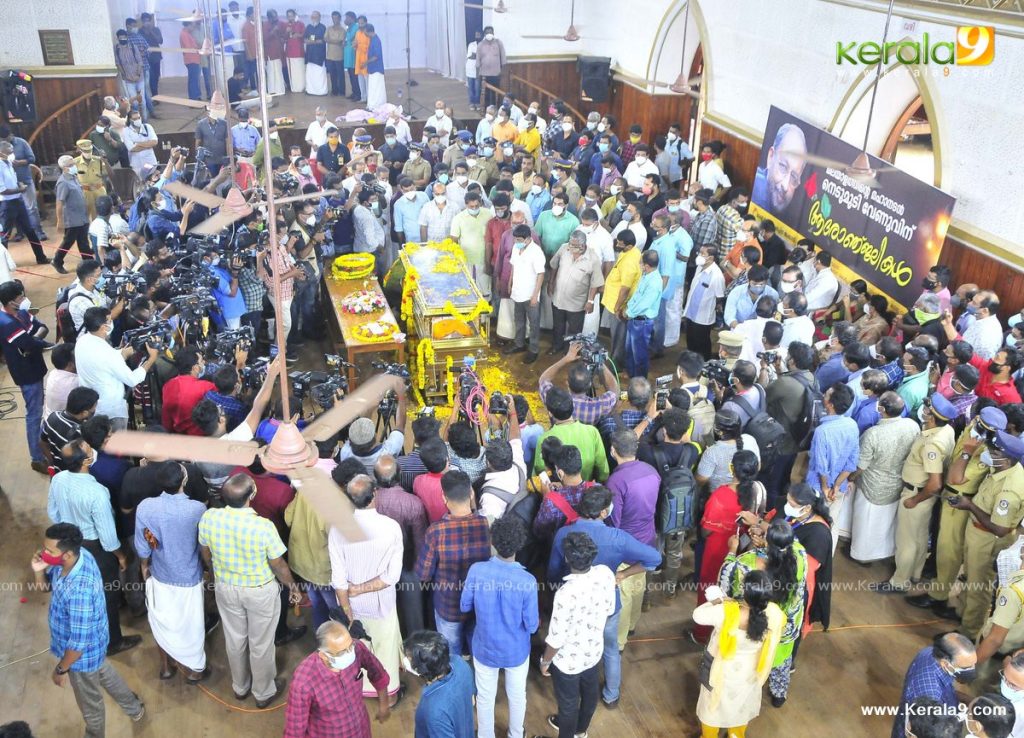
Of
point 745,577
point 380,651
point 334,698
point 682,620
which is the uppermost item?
point 745,577

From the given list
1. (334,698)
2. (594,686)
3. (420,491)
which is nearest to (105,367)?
(420,491)

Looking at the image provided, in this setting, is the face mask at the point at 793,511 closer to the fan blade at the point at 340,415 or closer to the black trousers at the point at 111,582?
the fan blade at the point at 340,415

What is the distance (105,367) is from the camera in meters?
5.77

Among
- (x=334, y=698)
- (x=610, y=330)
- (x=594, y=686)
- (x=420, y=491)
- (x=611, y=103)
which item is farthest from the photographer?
(x=611, y=103)

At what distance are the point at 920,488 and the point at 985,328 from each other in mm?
1759

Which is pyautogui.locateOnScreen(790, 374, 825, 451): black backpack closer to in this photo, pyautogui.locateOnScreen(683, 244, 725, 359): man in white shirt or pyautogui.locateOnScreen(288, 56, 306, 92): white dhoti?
pyautogui.locateOnScreen(683, 244, 725, 359): man in white shirt

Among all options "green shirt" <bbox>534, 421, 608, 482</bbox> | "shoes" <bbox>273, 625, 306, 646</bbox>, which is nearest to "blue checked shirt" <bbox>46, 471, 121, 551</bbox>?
"shoes" <bbox>273, 625, 306, 646</bbox>

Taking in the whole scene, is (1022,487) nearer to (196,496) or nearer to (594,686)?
(594,686)

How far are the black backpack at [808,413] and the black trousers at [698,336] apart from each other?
227 centimetres

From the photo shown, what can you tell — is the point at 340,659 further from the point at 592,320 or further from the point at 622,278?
the point at 592,320

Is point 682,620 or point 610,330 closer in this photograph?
point 682,620

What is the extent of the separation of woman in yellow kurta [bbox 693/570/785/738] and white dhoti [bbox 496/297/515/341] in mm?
4788

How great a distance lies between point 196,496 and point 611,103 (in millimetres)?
11428

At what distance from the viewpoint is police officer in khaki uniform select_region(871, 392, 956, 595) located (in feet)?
17.7
